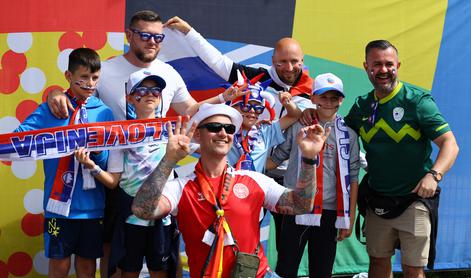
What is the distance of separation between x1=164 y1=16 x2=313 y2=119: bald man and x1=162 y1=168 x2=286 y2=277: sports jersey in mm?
1116

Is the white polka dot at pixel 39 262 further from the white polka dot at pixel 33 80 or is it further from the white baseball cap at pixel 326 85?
the white baseball cap at pixel 326 85

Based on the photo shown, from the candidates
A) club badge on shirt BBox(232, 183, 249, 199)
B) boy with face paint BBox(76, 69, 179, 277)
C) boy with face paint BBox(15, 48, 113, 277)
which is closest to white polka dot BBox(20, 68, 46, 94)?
boy with face paint BBox(15, 48, 113, 277)

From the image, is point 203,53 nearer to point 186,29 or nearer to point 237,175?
point 186,29

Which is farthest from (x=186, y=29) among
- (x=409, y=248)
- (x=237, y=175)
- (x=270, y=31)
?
(x=409, y=248)

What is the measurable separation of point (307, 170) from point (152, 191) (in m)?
0.75

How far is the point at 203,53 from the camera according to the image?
436 cm

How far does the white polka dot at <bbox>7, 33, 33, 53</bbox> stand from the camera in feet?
14.5

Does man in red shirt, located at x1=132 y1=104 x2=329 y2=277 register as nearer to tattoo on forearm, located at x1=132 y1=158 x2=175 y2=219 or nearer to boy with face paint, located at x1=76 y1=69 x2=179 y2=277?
tattoo on forearm, located at x1=132 y1=158 x2=175 y2=219

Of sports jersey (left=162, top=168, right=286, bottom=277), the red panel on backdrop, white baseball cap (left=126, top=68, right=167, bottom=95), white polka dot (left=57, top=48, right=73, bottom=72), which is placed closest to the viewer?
sports jersey (left=162, top=168, right=286, bottom=277)

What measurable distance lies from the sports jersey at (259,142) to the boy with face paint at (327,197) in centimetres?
16

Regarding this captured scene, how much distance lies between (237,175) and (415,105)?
4.92 ft

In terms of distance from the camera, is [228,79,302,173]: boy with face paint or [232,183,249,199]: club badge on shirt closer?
[232,183,249,199]: club badge on shirt

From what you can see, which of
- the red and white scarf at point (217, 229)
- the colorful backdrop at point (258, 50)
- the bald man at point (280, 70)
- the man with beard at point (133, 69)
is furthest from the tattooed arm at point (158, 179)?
the colorful backdrop at point (258, 50)

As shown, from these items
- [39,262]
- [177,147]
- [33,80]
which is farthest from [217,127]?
[39,262]
